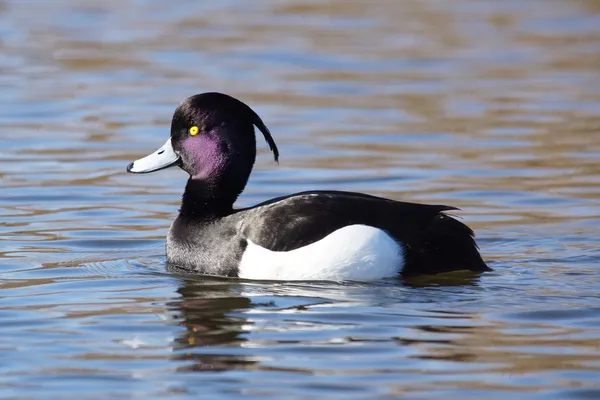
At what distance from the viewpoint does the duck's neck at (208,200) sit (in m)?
8.14

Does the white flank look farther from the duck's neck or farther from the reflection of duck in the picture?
the duck's neck

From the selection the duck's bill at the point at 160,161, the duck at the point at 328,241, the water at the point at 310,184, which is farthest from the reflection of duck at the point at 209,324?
the duck's bill at the point at 160,161

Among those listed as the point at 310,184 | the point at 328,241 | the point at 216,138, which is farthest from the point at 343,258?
the point at 310,184

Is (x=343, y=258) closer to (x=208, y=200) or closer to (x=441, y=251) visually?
(x=441, y=251)

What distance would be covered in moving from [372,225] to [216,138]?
1168 mm

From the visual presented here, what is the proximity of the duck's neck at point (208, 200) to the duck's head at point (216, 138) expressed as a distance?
0.10 ft

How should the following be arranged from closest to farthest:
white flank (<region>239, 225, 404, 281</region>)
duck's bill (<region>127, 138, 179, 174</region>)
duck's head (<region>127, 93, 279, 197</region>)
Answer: white flank (<region>239, 225, 404, 281</region>), duck's head (<region>127, 93, 279, 197</region>), duck's bill (<region>127, 138, 179, 174</region>)

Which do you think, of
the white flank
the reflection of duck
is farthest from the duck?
the reflection of duck

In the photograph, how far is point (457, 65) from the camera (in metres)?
15.8

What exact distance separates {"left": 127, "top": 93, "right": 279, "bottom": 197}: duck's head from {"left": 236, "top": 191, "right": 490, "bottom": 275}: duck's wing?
568 mm

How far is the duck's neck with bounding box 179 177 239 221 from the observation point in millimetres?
8141

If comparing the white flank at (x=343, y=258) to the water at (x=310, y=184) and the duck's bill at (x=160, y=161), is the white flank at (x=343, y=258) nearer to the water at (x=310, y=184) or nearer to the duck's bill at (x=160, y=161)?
the water at (x=310, y=184)

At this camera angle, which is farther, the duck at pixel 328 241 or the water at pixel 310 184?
the duck at pixel 328 241

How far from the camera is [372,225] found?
7.58m
